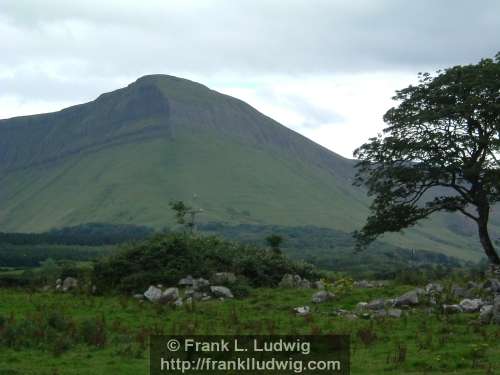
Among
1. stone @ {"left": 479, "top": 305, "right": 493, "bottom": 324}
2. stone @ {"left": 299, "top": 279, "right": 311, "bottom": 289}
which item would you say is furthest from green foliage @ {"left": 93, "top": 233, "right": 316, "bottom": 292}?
stone @ {"left": 479, "top": 305, "right": 493, "bottom": 324}

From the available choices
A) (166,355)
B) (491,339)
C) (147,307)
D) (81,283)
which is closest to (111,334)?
(166,355)

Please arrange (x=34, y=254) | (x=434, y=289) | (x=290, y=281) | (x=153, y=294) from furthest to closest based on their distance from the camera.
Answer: (x=34, y=254), (x=290, y=281), (x=153, y=294), (x=434, y=289)

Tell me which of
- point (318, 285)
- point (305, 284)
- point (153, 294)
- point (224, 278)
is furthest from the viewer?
point (305, 284)

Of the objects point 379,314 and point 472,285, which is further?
point 472,285

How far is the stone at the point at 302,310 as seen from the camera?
84.5 ft

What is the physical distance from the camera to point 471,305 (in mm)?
25094

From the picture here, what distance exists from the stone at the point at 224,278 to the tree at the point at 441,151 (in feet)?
30.4

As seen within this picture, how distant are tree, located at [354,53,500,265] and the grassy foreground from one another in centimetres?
875

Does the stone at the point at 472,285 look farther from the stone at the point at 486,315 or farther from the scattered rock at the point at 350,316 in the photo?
the scattered rock at the point at 350,316

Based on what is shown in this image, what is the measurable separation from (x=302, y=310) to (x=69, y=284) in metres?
16.1

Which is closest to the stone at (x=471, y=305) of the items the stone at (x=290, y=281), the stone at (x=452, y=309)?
the stone at (x=452, y=309)

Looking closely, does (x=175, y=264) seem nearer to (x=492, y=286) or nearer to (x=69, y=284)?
(x=69, y=284)

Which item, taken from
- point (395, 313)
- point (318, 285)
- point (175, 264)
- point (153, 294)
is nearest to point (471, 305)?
point (395, 313)

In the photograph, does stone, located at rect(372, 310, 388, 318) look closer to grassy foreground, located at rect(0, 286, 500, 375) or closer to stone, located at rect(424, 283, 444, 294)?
grassy foreground, located at rect(0, 286, 500, 375)
